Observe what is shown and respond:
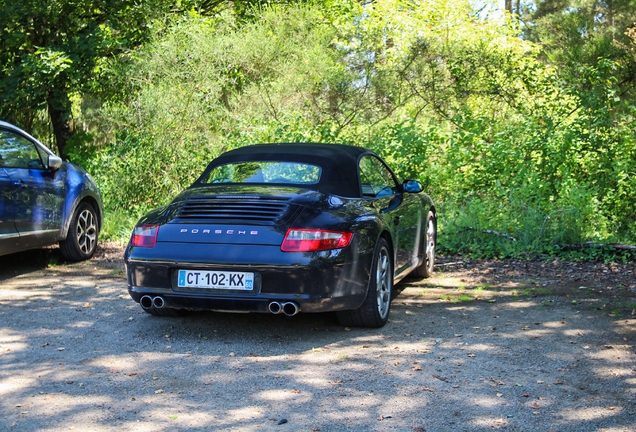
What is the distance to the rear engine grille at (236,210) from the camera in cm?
593

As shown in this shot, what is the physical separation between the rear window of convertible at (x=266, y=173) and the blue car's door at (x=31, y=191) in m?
2.67

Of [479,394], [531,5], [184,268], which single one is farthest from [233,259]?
[531,5]

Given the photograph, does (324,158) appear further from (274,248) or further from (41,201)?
(41,201)

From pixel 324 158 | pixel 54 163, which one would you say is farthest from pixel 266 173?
pixel 54 163

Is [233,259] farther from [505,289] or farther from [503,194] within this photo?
[503,194]

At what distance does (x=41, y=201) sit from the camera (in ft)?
29.4

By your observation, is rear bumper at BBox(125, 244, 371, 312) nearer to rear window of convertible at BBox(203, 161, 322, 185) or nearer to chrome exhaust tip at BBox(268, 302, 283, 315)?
chrome exhaust tip at BBox(268, 302, 283, 315)

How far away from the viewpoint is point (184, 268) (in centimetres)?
584

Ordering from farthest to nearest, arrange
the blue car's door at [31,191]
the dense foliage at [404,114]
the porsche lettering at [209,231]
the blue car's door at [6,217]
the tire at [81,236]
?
the dense foliage at [404,114] → the tire at [81,236] → the blue car's door at [31,191] → the blue car's door at [6,217] → the porsche lettering at [209,231]

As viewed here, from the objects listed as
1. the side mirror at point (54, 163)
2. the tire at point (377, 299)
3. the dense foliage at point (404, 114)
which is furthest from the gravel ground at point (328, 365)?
the dense foliage at point (404, 114)

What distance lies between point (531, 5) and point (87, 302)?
35767mm

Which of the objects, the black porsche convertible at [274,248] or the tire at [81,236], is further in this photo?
the tire at [81,236]

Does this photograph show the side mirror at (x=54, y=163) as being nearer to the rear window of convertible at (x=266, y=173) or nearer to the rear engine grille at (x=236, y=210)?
the rear window of convertible at (x=266, y=173)

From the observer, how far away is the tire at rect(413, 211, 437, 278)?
346 inches
